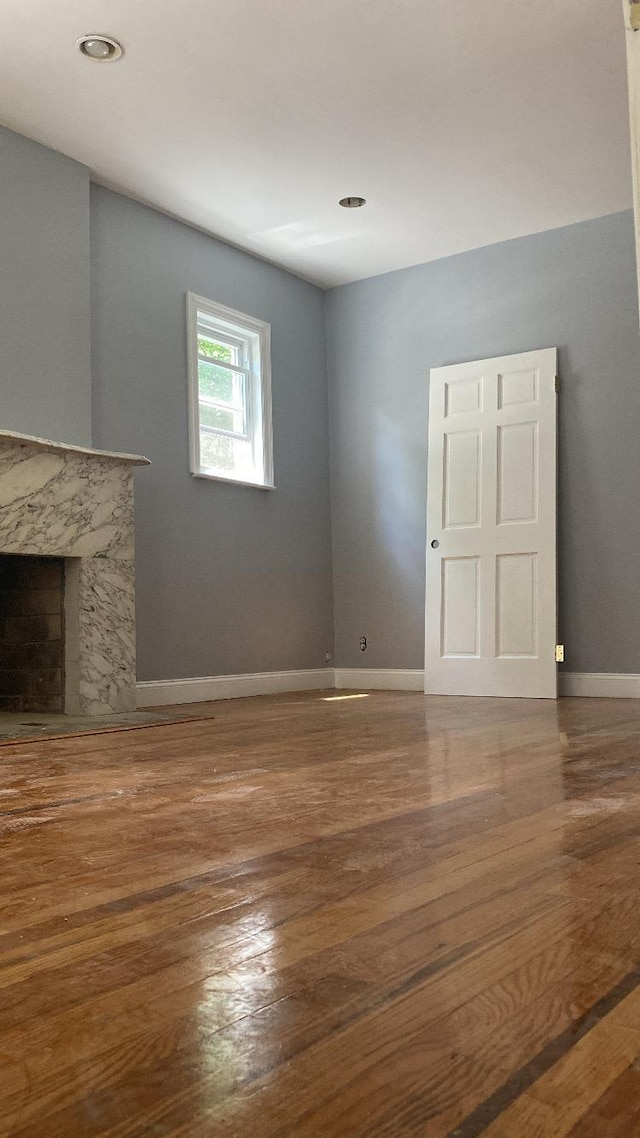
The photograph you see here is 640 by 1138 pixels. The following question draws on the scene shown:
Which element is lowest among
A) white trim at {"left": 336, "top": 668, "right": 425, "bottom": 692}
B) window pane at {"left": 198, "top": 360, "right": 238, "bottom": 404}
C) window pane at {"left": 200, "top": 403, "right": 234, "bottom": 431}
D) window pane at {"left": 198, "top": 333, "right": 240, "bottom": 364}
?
white trim at {"left": 336, "top": 668, "right": 425, "bottom": 692}

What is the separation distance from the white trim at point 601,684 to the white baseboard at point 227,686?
68.0 inches

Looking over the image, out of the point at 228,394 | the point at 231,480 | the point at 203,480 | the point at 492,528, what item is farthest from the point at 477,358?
the point at 203,480

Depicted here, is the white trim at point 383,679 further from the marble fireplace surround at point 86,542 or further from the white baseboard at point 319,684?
the marble fireplace surround at point 86,542

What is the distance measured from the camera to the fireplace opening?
461 centimetres

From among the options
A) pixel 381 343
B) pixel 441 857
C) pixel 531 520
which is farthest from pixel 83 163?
pixel 441 857

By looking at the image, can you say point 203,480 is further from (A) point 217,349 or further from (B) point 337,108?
(B) point 337,108

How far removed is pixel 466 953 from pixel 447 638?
4.77 m

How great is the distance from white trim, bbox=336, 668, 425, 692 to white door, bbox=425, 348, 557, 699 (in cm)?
28

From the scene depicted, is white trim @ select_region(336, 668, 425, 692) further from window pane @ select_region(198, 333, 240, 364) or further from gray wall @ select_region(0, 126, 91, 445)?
gray wall @ select_region(0, 126, 91, 445)

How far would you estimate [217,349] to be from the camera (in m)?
5.92

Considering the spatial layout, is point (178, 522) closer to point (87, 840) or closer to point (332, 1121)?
point (87, 840)

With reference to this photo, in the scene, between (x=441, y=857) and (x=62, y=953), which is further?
(x=441, y=857)

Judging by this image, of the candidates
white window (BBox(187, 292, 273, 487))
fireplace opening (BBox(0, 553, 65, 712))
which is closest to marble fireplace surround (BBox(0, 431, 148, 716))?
fireplace opening (BBox(0, 553, 65, 712))

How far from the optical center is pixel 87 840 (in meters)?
1.88
